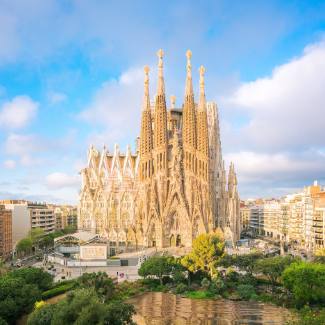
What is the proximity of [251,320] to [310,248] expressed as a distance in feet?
108

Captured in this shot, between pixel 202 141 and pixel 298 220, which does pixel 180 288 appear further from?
pixel 298 220

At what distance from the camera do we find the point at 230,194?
65312mm

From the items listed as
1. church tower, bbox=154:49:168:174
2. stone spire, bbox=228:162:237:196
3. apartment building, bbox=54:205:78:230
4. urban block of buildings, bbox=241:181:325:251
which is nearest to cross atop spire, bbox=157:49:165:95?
church tower, bbox=154:49:168:174

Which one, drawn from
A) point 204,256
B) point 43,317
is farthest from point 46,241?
point 43,317

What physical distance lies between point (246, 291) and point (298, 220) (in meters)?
35.6

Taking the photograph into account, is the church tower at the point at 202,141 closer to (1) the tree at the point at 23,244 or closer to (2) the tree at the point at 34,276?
(1) the tree at the point at 23,244

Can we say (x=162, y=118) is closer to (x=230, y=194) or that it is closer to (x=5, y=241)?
(x=230, y=194)

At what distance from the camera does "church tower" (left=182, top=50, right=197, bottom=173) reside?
60.0 m

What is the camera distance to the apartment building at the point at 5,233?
52103 millimetres

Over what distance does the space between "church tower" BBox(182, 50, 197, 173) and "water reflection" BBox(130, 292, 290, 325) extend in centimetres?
3042

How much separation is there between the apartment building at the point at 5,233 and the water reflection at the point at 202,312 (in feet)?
91.1

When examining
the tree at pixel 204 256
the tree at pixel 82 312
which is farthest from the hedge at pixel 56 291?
the tree at pixel 82 312

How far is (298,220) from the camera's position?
63.2m

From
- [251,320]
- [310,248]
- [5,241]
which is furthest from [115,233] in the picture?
[251,320]
